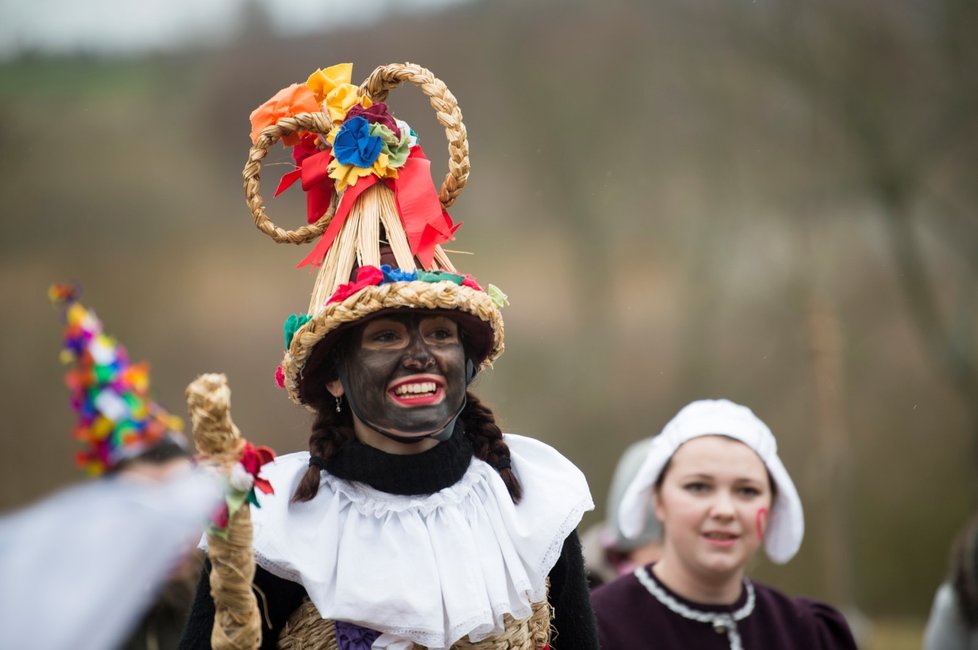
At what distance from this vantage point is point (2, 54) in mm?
9297

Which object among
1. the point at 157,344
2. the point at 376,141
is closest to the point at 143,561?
the point at 376,141

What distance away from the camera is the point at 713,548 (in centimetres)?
409

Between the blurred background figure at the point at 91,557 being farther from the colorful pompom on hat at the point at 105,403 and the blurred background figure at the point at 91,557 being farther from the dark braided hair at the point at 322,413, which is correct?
the colorful pompom on hat at the point at 105,403

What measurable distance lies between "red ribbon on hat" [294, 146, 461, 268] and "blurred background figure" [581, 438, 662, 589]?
1.87 meters

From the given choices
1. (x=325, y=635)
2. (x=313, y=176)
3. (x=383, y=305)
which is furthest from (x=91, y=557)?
(x=313, y=176)

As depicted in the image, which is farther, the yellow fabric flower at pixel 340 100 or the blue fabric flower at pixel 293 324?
the yellow fabric flower at pixel 340 100

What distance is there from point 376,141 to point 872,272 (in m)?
7.47

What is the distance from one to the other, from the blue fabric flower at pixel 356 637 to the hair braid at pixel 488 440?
521mm

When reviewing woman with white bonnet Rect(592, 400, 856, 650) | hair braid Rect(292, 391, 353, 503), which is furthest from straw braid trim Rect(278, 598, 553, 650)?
woman with white bonnet Rect(592, 400, 856, 650)

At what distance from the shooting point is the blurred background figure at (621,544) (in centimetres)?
509

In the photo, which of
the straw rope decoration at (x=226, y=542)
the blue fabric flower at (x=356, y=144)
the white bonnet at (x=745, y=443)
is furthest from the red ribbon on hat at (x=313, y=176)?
the white bonnet at (x=745, y=443)

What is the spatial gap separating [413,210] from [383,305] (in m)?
0.36

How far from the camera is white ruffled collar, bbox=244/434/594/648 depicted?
3145 mm

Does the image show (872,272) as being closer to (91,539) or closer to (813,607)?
(813,607)
